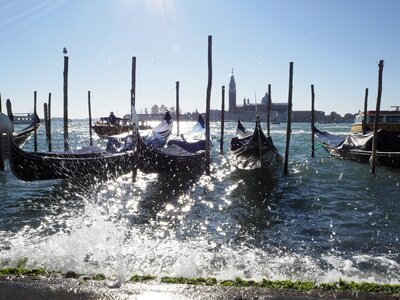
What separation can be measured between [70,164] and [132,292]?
752 centimetres

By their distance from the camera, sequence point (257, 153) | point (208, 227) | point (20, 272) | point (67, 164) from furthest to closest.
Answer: point (257, 153) → point (67, 164) → point (208, 227) → point (20, 272)

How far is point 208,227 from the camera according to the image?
6551 millimetres

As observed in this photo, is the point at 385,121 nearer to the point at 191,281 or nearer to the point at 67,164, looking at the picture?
the point at 67,164

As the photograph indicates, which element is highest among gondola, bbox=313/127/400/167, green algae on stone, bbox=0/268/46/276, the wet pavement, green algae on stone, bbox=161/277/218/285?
gondola, bbox=313/127/400/167

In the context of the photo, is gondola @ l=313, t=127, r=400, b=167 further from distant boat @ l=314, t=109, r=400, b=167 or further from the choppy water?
the choppy water

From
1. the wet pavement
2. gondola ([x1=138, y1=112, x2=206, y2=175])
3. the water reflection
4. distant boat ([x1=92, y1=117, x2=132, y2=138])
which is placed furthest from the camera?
distant boat ([x1=92, y1=117, x2=132, y2=138])

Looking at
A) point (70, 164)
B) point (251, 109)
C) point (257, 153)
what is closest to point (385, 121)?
point (257, 153)

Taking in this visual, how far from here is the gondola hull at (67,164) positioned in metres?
8.89

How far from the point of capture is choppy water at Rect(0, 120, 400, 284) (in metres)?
4.63

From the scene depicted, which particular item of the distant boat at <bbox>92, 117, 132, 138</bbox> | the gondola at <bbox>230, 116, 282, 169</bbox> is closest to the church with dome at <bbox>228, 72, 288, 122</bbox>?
the distant boat at <bbox>92, 117, 132, 138</bbox>

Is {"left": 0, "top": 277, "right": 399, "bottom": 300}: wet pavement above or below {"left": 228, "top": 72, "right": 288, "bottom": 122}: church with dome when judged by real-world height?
below

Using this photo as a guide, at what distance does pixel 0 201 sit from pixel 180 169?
521cm

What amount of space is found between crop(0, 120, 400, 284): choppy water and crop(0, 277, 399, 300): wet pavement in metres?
0.45

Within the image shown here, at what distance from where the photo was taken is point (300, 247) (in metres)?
5.45
